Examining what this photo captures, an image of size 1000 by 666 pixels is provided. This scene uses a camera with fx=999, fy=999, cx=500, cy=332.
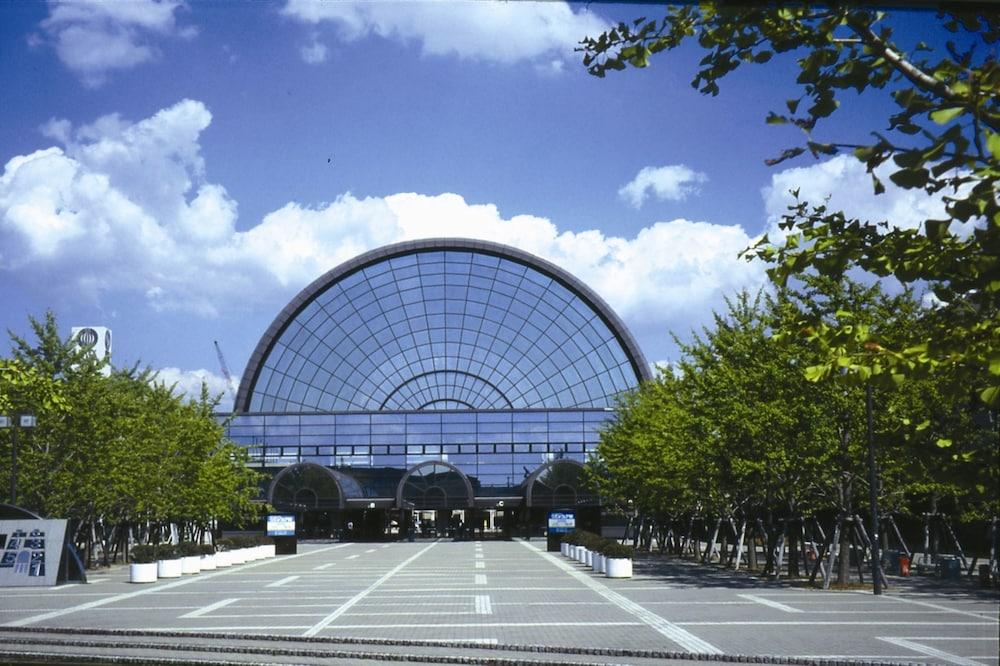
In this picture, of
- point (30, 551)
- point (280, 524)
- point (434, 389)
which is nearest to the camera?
point (30, 551)

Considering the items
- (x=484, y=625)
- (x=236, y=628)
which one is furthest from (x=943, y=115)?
(x=236, y=628)

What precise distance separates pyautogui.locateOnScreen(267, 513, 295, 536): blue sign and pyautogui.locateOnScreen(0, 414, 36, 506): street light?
20904 millimetres

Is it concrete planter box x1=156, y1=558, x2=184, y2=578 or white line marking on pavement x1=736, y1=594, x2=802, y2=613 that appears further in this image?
concrete planter box x1=156, y1=558, x2=184, y2=578

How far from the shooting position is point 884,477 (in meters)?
32.1

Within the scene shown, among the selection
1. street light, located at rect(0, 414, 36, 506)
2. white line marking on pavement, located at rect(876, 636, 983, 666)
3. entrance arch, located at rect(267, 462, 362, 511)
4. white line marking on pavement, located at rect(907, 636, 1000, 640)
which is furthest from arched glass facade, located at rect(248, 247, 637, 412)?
white line marking on pavement, located at rect(876, 636, 983, 666)

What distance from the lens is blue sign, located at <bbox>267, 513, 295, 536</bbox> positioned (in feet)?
197

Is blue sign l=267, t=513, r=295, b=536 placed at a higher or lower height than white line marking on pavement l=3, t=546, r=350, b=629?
higher

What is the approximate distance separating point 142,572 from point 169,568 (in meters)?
3.50

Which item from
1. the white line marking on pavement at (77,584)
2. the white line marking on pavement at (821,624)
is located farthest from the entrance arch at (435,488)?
the white line marking on pavement at (821,624)

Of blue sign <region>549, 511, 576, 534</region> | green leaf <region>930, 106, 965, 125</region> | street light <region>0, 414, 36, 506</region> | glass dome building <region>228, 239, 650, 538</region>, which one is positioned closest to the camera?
green leaf <region>930, 106, 965, 125</region>

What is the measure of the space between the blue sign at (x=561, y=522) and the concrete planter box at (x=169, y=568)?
25577 millimetres

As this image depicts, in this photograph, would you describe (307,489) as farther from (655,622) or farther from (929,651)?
(929,651)

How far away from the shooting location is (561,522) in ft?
201

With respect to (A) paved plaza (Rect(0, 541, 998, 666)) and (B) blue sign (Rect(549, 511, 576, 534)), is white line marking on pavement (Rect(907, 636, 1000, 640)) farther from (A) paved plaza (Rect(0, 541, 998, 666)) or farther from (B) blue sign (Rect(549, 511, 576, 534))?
(B) blue sign (Rect(549, 511, 576, 534))
